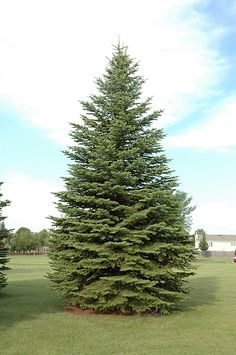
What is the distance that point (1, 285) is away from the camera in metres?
15.6

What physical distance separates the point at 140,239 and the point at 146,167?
2.18 metres

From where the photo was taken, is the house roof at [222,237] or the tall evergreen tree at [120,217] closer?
the tall evergreen tree at [120,217]

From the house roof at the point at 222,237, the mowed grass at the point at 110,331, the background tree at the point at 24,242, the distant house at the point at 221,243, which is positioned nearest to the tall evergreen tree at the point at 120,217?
the mowed grass at the point at 110,331

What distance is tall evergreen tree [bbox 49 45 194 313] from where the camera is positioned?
1253cm

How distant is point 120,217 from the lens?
13.2 meters

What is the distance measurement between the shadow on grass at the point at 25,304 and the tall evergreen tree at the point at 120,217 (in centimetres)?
100

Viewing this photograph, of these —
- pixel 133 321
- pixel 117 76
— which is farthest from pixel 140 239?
pixel 117 76

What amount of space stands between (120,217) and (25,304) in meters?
4.26

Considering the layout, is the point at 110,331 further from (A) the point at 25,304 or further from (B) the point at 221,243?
(B) the point at 221,243

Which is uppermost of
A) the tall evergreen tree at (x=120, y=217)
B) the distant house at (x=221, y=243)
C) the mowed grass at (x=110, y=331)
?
the distant house at (x=221, y=243)

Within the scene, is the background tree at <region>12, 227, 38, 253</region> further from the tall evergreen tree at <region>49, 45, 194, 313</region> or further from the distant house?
the tall evergreen tree at <region>49, 45, 194, 313</region>

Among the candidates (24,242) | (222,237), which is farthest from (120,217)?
(222,237)

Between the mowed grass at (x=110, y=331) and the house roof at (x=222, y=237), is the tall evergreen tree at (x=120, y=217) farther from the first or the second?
the house roof at (x=222, y=237)

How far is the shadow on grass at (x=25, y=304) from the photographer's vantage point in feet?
39.4
